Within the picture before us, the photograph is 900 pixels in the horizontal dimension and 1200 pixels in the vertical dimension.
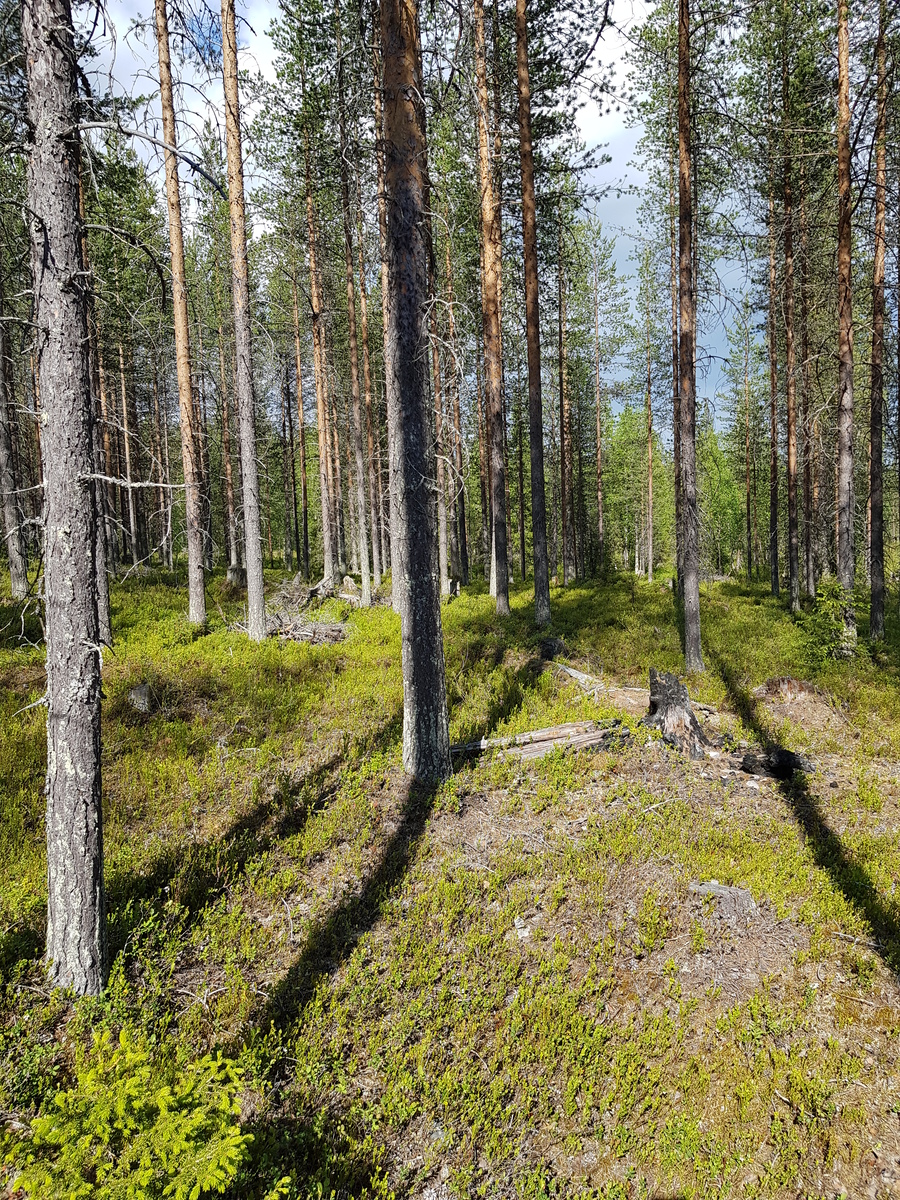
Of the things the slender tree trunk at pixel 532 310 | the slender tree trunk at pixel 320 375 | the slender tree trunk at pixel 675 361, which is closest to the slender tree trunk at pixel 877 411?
the slender tree trunk at pixel 675 361

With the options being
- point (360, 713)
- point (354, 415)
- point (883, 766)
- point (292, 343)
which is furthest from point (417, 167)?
point (292, 343)

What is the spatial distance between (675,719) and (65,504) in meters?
7.70

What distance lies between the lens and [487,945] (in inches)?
189

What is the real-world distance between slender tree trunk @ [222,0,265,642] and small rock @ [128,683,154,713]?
3634mm

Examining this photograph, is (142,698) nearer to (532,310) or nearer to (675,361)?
(532,310)

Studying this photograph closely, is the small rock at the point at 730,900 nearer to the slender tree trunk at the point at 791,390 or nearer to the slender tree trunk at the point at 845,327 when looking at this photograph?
the slender tree trunk at the point at 845,327

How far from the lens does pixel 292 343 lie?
26.4 meters

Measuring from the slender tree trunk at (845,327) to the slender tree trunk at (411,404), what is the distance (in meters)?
9.65

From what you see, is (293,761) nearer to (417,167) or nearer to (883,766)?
(417,167)

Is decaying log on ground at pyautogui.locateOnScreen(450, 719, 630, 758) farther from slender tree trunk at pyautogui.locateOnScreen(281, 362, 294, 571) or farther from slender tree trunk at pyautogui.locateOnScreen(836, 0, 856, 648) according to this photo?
slender tree trunk at pyautogui.locateOnScreen(281, 362, 294, 571)

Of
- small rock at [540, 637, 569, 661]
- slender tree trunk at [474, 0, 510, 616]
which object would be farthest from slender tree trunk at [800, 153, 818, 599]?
small rock at [540, 637, 569, 661]

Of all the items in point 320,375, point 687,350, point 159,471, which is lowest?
point 159,471

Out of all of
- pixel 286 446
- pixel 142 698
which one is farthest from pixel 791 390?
pixel 286 446

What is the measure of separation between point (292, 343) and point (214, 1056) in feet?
90.7
